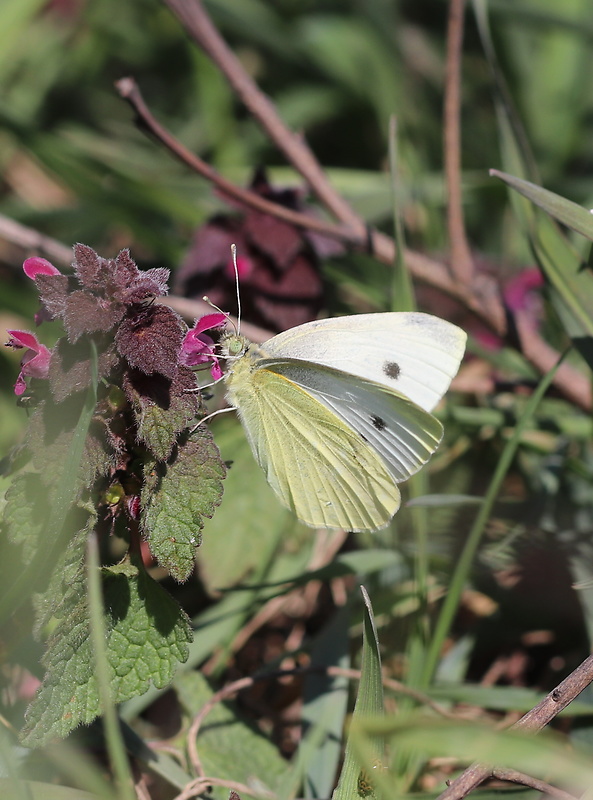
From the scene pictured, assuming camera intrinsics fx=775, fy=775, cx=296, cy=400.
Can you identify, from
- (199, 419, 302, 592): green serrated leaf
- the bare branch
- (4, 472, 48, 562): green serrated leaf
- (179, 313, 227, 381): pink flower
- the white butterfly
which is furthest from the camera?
(199, 419, 302, 592): green serrated leaf

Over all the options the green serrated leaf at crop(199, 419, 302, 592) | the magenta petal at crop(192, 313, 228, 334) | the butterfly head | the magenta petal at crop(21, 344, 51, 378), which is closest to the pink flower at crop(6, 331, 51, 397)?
the magenta petal at crop(21, 344, 51, 378)

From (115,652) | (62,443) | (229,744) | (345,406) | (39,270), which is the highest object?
(39,270)

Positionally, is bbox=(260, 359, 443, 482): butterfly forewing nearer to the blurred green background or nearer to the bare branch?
the blurred green background

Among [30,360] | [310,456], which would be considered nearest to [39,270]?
[30,360]

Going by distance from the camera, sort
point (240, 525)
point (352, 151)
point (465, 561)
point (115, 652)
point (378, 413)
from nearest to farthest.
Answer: point (115, 652) < point (465, 561) < point (378, 413) < point (240, 525) < point (352, 151)

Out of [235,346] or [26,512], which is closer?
[26,512]

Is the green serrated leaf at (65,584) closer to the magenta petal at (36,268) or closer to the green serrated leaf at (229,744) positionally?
the magenta petal at (36,268)

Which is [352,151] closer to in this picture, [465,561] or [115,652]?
[465,561]

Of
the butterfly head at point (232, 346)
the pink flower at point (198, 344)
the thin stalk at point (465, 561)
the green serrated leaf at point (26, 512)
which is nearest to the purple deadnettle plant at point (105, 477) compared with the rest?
the green serrated leaf at point (26, 512)
